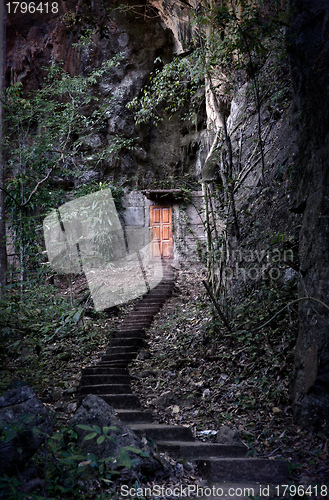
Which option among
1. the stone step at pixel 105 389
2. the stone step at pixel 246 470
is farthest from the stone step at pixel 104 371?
the stone step at pixel 246 470

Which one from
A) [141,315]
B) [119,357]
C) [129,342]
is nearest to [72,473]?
[119,357]

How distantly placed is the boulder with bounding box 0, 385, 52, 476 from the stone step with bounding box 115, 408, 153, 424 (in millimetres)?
1219

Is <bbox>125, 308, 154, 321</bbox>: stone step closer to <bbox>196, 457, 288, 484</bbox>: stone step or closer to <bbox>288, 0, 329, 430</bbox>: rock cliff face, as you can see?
<bbox>288, 0, 329, 430</bbox>: rock cliff face

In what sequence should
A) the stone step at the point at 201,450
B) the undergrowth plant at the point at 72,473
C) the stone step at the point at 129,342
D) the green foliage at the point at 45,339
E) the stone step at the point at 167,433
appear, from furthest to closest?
the stone step at the point at 129,342 → the green foliage at the point at 45,339 → the stone step at the point at 167,433 → the stone step at the point at 201,450 → the undergrowth plant at the point at 72,473

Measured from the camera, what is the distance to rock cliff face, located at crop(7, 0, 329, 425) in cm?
346

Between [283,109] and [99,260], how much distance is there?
7422 millimetres

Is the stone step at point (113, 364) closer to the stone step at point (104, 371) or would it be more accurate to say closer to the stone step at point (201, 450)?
the stone step at point (104, 371)

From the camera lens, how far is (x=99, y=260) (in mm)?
11750

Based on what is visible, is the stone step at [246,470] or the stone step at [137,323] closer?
the stone step at [246,470]

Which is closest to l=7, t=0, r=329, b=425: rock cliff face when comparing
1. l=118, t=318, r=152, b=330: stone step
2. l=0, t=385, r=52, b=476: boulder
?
l=0, t=385, r=52, b=476: boulder

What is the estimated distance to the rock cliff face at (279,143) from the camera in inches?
136

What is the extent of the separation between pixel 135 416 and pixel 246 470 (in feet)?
5.02

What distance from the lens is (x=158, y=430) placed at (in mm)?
3656

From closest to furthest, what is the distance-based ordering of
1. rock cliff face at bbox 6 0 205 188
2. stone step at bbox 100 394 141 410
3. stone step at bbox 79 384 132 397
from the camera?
stone step at bbox 100 394 141 410 → stone step at bbox 79 384 132 397 → rock cliff face at bbox 6 0 205 188
